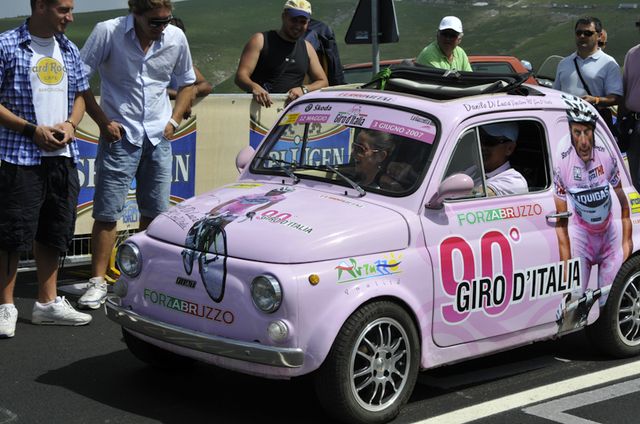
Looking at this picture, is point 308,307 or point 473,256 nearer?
point 308,307

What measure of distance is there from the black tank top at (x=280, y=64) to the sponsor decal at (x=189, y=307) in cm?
451

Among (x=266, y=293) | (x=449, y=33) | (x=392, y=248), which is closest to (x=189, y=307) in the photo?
(x=266, y=293)

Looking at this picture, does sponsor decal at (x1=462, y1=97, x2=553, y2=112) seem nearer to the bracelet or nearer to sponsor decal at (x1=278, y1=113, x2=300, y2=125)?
sponsor decal at (x1=278, y1=113, x2=300, y2=125)

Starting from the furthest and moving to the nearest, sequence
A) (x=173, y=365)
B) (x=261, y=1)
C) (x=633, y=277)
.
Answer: (x=261, y=1) → (x=633, y=277) → (x=173, y=365)

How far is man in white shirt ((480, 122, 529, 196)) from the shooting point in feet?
21.2

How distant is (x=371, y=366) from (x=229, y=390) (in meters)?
0.98

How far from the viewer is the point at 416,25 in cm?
8744

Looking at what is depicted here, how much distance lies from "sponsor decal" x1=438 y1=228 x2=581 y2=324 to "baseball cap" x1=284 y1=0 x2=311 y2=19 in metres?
4.06

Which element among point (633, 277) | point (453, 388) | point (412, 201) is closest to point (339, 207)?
point (412, 201)

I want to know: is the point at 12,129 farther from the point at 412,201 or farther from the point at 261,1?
the point at 261,1

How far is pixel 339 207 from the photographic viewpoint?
590 centimetres

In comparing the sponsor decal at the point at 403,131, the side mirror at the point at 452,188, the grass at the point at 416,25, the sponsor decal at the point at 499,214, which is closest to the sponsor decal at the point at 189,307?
the side mirror at the point at 452,188

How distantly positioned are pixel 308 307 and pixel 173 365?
1.40 m

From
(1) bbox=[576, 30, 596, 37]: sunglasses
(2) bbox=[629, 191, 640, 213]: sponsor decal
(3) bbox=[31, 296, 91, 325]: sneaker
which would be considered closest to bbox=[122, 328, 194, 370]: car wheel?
(3) bbox=[31, 296, 91, 325]: sneaker
